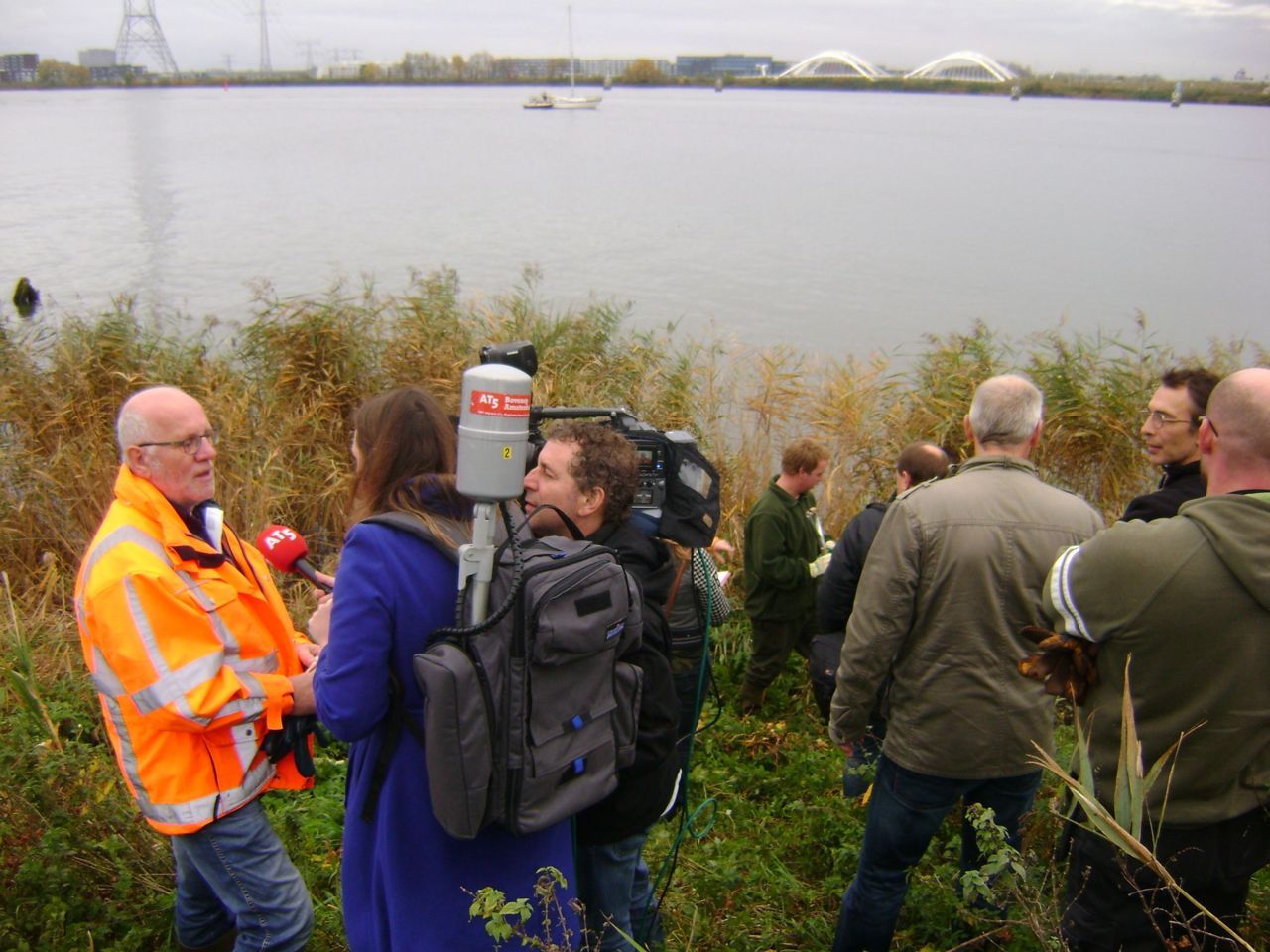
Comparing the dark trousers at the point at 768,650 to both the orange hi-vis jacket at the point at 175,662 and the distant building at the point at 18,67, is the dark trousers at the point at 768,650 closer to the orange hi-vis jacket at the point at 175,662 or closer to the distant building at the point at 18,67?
the orange hi-vis jacket at the point at 175,662

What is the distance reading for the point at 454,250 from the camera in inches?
719

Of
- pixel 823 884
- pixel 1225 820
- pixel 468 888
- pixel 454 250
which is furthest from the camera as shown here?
pixel 454 250

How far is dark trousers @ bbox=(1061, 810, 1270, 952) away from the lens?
2.08m

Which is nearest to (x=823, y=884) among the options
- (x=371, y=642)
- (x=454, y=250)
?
(x=371, y=642)

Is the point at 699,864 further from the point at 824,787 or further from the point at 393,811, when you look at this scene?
the point at 393,811

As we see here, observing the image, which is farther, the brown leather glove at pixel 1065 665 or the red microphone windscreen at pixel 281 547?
the red microphone windscreen at pixel 281 547

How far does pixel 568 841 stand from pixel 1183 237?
23.0m

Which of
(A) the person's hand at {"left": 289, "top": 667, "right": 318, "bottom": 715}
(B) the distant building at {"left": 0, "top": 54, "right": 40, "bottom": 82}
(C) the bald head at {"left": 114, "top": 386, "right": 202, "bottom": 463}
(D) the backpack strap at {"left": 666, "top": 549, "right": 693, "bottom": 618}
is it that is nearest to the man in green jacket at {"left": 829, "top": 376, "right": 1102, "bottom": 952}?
(D) the backpack strap at {"left": 666, "top": 549, "right": 693, "bottom": 618}

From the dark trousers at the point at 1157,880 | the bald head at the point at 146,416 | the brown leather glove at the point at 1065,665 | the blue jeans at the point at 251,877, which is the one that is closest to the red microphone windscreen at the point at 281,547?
the bald head at the point at 146,416

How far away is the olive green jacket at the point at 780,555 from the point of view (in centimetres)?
445

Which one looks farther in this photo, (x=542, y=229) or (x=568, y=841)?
(x=542, y=229)

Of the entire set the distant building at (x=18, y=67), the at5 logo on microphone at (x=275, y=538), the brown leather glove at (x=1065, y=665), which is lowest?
the brown leather glove at (x=1065, y=665)

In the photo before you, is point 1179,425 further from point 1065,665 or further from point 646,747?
point 646,747

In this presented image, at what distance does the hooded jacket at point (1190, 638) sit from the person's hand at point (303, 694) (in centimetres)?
178
